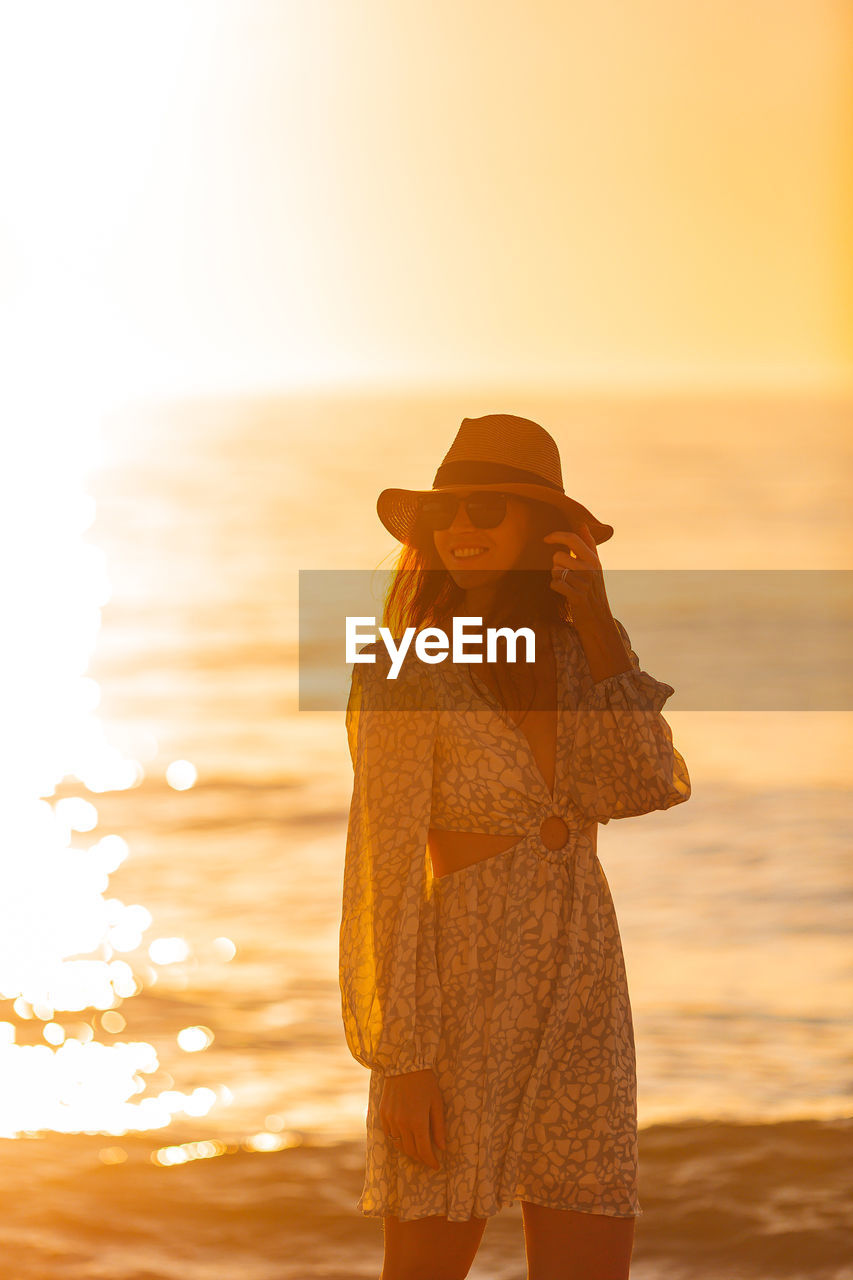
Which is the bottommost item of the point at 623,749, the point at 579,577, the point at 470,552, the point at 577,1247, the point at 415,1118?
the point at 577,1247

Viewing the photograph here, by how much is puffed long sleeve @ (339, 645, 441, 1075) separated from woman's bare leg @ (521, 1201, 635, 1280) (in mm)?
313

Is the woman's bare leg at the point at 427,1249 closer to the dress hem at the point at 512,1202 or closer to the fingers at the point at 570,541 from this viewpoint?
the dress hem at the point at 512,1202

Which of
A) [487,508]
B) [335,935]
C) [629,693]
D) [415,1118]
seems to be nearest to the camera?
[415,1118]

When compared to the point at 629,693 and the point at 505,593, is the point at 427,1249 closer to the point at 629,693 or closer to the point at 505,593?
the point at 629,693

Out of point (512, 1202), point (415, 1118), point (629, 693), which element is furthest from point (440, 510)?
point (512, 1202)

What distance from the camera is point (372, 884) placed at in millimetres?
2477

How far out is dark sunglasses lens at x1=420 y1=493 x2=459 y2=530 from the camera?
8.67 ft

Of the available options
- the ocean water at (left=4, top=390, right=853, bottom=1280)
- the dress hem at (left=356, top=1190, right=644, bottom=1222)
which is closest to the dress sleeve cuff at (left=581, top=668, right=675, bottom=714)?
the dress hem at (left=356, top=1190, right=644, bottom=1222)

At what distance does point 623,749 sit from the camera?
99.3 inches

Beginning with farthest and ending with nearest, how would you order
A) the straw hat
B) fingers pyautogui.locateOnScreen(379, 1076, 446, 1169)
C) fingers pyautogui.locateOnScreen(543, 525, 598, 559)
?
the straw hat, fingers pyautogui.locateOnScreen(543, 525, 598, 559), fingers pyautogui.locateOnScreen(379, 1076, 446, 1169)

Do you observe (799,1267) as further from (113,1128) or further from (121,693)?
(121,693)

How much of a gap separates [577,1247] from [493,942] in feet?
1.48

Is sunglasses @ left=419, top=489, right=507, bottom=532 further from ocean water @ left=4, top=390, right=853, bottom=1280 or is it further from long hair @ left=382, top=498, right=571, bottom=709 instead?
ocean water @ left=4, top=390, right=853, bottom=1280

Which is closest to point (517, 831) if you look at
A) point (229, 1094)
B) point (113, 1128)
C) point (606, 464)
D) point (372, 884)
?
point (372, 884)
